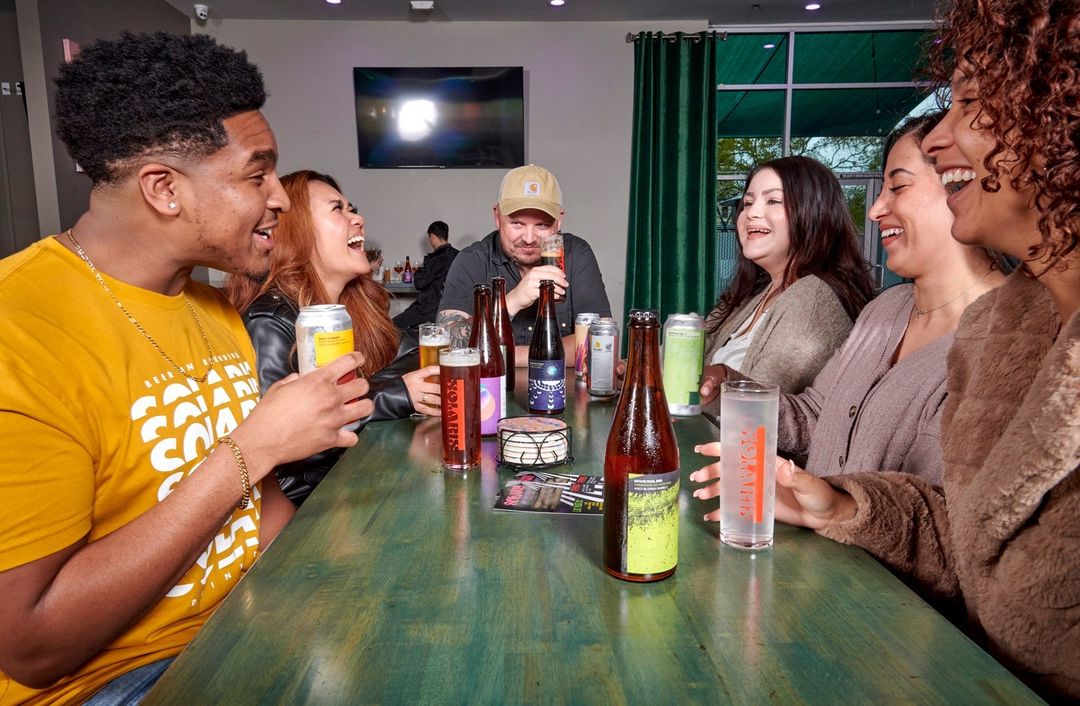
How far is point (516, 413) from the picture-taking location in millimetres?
1591

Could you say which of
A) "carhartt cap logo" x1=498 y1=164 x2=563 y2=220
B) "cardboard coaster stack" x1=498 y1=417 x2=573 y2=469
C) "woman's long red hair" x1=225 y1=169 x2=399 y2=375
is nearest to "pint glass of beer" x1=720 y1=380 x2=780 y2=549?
"cardboard coaster stack" x1=498 y1=417 x2=573 y2=469

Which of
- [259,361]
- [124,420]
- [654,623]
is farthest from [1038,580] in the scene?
[259,361]

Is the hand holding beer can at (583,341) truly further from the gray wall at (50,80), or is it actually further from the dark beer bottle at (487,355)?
the gray wall at (50,80)

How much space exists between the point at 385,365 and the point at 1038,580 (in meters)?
1.72

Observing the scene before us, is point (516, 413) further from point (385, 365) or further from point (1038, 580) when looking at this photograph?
point (1038, 580)

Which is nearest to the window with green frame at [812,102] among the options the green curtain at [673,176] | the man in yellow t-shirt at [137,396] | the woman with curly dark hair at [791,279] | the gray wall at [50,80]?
the green curtain at [673,176]

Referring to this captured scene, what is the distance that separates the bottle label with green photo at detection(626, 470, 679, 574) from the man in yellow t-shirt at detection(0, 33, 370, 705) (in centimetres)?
53

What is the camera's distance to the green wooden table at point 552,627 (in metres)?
0.60

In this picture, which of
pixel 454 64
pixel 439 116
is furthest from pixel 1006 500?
pixel 454 64

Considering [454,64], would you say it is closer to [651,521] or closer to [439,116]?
[439,116]

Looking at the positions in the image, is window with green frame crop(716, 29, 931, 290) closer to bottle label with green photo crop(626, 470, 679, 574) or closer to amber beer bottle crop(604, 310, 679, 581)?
amber beer bottle crop(604, 310, 679, 581)

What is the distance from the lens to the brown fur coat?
751 millimetres

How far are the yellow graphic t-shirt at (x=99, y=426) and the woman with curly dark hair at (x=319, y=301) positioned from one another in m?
0.37

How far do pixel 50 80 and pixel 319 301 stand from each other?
3.07 meters
